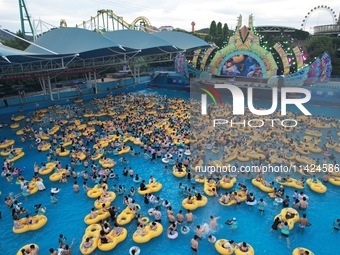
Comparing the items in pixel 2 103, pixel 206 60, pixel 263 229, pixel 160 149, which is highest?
pixel 206 60

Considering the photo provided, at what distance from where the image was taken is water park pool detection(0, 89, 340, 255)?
11172mm

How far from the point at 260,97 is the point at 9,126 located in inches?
1149

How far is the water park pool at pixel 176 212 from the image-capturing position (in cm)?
1117

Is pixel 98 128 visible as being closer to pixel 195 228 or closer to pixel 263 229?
pixel 195 228

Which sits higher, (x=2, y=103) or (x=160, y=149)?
(x=2, y=103)

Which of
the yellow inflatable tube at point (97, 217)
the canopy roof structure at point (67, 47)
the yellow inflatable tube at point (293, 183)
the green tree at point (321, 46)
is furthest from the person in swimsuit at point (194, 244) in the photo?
the green tree at point (321, 46)

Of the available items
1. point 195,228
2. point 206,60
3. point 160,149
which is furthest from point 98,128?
point 206,60

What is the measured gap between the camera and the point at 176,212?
523 inches

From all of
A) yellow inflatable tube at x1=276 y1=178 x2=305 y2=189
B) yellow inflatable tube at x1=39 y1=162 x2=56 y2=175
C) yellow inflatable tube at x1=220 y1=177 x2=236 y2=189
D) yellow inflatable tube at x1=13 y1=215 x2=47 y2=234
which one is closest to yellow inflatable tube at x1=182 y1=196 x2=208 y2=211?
yellow inflatable tube at x1=220 y1=177 x2=236 y2=189

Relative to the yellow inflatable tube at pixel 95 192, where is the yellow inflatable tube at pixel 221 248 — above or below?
below

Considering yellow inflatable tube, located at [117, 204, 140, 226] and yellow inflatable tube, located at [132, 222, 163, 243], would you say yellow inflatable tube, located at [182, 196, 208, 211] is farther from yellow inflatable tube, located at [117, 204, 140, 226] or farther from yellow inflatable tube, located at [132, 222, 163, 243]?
yellow inflatable tube, located at [117, 204, 140, 226]

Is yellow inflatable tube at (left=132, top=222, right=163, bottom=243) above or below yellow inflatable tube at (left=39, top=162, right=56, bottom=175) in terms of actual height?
below

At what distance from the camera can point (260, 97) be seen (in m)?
35.2

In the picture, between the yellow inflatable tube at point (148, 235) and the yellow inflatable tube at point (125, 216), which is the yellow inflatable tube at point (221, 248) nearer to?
the yellow inflatable tube at point (148, 235)
